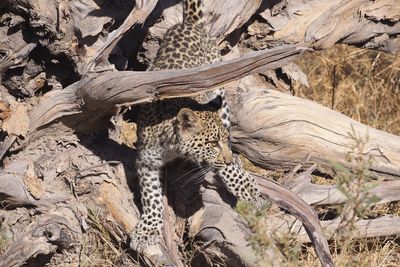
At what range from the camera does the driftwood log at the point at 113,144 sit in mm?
6156

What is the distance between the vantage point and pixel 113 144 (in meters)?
6.86

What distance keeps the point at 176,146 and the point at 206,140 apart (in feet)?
0.77

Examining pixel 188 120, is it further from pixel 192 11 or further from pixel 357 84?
pixel 357 84

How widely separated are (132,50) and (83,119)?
0.83 meters

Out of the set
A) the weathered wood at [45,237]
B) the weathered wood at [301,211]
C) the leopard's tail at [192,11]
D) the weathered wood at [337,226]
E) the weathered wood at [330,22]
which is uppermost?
the leopard's tail at [192,11]

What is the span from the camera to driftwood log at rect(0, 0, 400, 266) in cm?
616

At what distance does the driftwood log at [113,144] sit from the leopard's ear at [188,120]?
45cm

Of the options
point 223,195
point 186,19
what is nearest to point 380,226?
point 223,195

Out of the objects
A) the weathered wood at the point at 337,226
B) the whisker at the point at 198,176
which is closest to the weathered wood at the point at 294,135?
the weathered wood at the point at 337,226

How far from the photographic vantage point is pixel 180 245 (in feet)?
21.6

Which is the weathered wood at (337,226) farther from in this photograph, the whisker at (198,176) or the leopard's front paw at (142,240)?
the leopard's front paw at (142,240)

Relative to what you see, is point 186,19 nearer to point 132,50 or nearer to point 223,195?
point 132,50

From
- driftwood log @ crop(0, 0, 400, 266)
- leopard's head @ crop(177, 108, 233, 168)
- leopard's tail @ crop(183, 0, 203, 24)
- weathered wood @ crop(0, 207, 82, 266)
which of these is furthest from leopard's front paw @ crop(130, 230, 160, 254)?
leopard's tail @ crop(183, 0, 203, 24)

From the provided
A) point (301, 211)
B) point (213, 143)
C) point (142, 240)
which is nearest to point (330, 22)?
point (213, 143)
